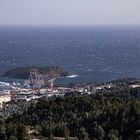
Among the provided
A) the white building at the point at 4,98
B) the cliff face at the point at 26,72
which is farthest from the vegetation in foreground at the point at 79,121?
the cliff face at the point at 26,72

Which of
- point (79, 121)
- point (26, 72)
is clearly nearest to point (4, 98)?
point (26, 72)

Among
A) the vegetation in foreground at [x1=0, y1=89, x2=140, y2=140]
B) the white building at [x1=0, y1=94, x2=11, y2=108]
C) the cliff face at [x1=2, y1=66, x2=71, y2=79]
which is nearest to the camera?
the vegetation in foreground at [x1=0, y1=89, x2=140, y2=140]

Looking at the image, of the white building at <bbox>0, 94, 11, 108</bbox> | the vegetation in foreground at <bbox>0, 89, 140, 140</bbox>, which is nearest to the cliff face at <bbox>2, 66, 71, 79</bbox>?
the white building at <bbox>0, 94, 11, 108</bbox>

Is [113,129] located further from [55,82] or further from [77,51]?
[77,51]

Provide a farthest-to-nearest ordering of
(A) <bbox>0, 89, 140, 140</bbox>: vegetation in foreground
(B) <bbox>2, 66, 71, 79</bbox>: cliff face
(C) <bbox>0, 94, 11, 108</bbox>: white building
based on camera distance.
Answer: (B) <bbox>2, 66, 71, 79</bbox>: cliff face → (C) <bbox>0, 94, 11, 108</bbox>: white building → (A) <bbox>0, 89, 140, 140</bbox>: vegetation in foreground

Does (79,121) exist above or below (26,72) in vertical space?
above

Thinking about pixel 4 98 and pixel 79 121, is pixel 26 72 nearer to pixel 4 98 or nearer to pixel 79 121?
pixel 4 98

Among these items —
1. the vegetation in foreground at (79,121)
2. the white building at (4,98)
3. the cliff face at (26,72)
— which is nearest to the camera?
the vegetation in foreground at (79,121)

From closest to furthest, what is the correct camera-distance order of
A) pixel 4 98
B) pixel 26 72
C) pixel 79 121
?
1. pixel 79 121
2. pixel 4 98
3. pixel 26 72

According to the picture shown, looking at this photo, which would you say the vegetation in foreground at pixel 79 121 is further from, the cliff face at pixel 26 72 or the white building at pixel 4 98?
the cliff face at pixel 26 72

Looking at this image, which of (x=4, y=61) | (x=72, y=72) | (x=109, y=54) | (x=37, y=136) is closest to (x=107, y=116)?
(x=37, y=136)

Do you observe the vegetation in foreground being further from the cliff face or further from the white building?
the cliff face
